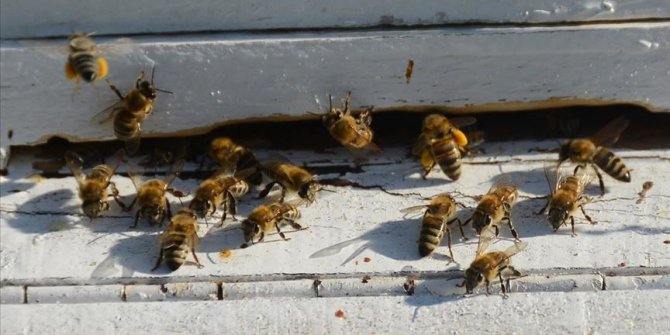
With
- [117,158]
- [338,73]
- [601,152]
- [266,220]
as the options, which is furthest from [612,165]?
[117,158]

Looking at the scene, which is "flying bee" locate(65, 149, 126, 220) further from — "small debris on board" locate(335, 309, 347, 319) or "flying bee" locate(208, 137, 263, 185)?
"small debris on board" locate(335, 309, 347, 319)

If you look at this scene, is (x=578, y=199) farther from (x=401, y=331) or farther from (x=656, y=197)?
(x=401, y=331)

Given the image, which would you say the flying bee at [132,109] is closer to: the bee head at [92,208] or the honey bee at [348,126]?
the bee head at [92,208]

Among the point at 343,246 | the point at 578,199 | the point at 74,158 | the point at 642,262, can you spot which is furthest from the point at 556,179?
the point at 74,158

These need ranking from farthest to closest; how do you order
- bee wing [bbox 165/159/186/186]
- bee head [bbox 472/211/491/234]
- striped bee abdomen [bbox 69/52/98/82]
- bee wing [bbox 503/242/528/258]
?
bee wing [bbox 165/159/186/186] → striped bee abdomen [bbox 69/52/98/82] → bee head [bbox 472/211/491/234] → bee wing [bbox 503/242/528/258]

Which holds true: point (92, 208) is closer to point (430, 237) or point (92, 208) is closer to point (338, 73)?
point (338, 73)

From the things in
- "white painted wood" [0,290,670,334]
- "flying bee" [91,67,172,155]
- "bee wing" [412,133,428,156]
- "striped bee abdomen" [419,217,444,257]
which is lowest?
"white painted wood" [0,290,670,334]

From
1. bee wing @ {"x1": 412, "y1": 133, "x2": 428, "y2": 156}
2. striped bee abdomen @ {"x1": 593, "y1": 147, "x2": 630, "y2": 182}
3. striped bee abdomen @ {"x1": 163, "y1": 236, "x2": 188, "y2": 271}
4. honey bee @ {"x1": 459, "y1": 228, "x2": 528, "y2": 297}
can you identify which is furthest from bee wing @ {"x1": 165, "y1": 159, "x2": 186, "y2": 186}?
striped bee abdomen @ {"x1": 593, "y1": 147, "x2": 630, "y2": 182}
